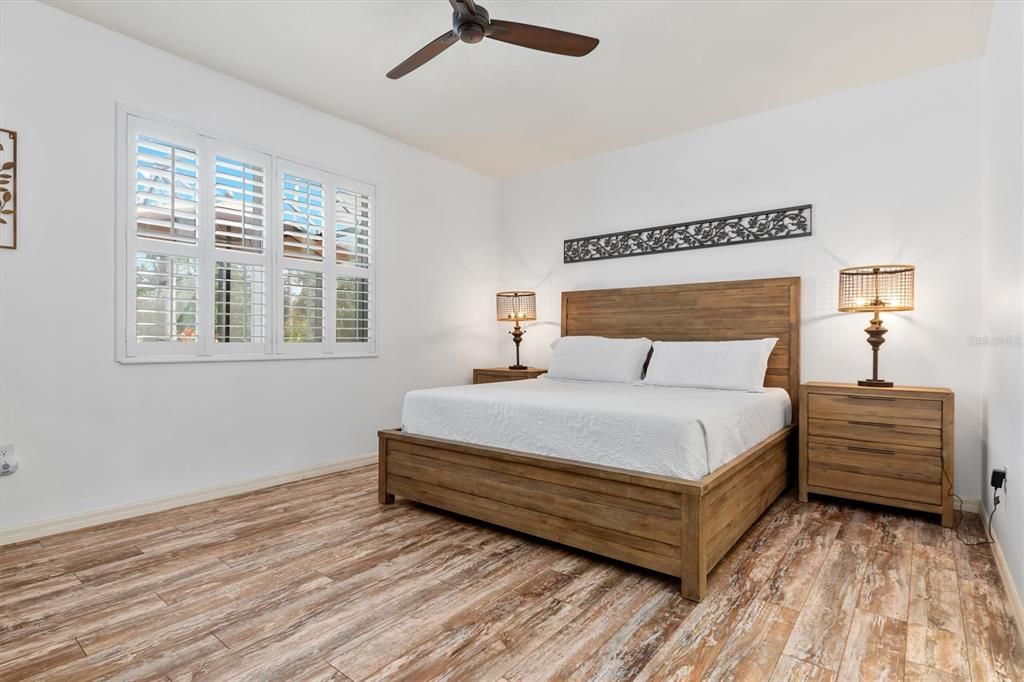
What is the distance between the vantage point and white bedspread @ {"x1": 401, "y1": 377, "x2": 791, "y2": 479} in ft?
7.08

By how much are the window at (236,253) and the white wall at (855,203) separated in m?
2.25

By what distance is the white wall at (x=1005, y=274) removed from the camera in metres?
1.92

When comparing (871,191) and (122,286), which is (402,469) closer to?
(122,286)

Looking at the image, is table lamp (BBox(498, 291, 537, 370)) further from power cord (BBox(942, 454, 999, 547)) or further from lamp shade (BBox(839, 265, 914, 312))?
power cord (BBox(942, 454, 999, 547))

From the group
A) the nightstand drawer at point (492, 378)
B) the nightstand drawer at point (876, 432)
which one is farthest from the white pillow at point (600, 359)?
the nightstand drawer at point (876, 432)

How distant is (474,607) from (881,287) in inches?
116

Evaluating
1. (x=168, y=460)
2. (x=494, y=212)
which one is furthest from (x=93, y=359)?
(x=494, y=212)

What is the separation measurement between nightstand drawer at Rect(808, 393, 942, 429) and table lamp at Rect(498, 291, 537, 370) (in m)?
2.49

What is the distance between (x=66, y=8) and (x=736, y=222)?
424cm

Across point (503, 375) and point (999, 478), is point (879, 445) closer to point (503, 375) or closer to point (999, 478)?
point (999, 478)

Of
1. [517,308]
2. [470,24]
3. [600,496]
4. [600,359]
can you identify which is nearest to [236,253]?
[470,24]

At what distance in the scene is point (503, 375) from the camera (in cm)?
457

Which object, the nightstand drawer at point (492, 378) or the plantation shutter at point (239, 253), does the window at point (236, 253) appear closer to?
the plantation shutter at point (239, 253)

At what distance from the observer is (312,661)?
1.63 meters
